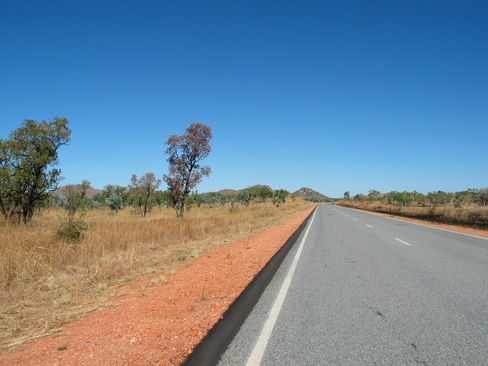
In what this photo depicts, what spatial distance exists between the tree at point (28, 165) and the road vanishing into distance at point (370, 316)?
43.8 feet

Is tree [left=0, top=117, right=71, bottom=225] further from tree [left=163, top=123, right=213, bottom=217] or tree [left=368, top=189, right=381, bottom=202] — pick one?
tree [left=368, top=189, right=381, bottom=202]

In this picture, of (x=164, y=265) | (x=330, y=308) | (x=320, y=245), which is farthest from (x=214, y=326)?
(x=320, y=245)

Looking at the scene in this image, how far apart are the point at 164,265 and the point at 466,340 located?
6855 mm

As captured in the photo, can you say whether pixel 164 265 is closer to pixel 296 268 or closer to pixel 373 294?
pixel 296 268

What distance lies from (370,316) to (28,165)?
15902 millimetres

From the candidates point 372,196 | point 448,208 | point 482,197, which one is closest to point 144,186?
point 448,208

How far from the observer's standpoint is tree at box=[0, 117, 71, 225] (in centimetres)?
1364

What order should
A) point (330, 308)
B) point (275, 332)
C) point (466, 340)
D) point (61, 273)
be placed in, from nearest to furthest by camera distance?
1. point (466, 340)
2. point (275, 332)
3. point (330, 308)
4. point (61, 273)

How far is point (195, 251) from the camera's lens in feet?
33.0

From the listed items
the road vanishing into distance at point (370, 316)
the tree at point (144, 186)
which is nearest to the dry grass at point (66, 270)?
the road vanishing into distance at point (370, 316)

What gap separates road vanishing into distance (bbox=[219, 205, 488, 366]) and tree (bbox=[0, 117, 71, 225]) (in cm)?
1335

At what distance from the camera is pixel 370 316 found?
4141 mm

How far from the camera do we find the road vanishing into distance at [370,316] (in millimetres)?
3121

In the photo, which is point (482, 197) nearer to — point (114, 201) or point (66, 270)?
point (114, 201)
